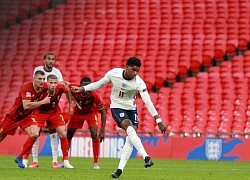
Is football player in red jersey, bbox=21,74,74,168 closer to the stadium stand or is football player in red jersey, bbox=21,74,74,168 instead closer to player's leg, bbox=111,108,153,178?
player's leg, bbox=111,108,153,178

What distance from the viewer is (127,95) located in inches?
531

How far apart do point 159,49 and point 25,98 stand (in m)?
14.4

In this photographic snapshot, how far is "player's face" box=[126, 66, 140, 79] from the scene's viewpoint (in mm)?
12938

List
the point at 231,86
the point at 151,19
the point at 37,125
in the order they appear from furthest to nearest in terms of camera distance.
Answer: the point at 151,19, the point at 231,86, the point at 37,125

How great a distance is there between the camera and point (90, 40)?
30.9m

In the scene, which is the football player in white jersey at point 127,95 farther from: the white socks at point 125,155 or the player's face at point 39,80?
the player's face at point 39,80

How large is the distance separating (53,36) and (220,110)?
8.92 metres

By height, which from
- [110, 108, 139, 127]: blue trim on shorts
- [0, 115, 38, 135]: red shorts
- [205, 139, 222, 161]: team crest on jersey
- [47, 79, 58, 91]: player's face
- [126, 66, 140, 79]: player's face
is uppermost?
[126, 66, 140, 79]: player's face

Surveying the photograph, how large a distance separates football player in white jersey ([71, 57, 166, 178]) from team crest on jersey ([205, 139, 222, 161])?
9.10 m

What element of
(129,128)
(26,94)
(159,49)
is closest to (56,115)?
(26,94)

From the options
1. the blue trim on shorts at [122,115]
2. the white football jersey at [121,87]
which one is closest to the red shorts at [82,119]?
the blue trim on shorts at [122,115]

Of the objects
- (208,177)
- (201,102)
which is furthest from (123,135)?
(208,177)

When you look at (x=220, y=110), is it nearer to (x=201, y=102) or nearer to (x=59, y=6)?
(x=201, y=102)

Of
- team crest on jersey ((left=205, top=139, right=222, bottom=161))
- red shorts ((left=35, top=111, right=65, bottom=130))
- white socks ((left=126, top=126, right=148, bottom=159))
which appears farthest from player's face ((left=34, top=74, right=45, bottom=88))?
team crest on jersey ((left=205, top=139, right=222, bottom=161))
